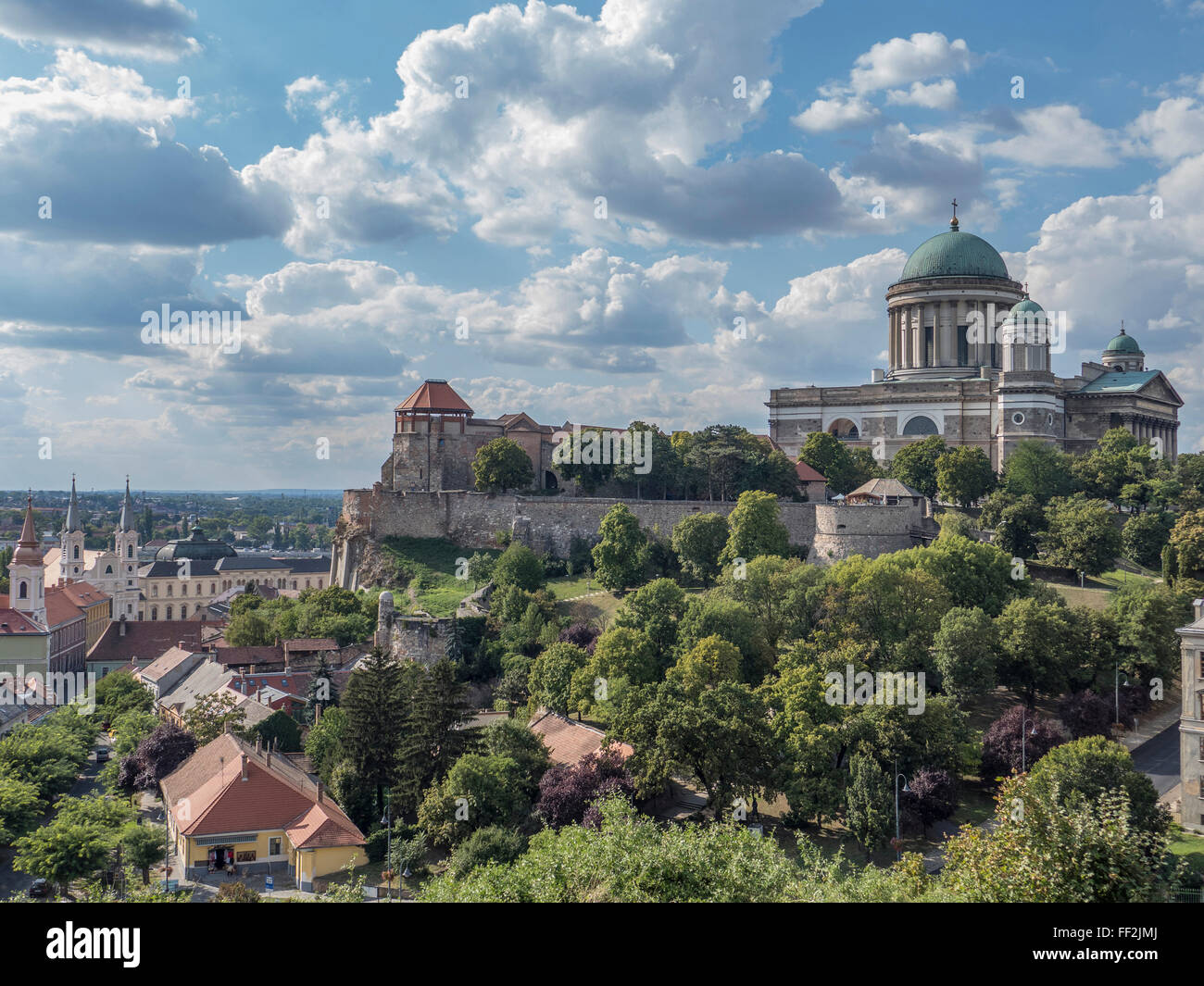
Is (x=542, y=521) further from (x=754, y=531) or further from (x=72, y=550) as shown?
(x=72, y=550)

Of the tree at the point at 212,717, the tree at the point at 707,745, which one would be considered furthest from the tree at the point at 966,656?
the tree at the point at 212,717

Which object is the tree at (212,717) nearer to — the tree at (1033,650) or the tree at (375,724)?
the tree at (375,724)

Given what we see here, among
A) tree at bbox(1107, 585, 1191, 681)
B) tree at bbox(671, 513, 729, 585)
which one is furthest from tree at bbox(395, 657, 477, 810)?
tree at bbox(1107, 585, 1191, 681)

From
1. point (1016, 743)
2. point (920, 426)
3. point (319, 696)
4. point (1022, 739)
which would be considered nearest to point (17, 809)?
→ point (319, 696)

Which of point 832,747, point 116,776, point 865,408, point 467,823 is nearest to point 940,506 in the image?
point 865,408

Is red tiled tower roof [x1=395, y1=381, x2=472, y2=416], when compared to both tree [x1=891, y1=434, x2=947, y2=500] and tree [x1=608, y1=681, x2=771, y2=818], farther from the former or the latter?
tree [x1=608, y1=681, x2=771, y2=818]
